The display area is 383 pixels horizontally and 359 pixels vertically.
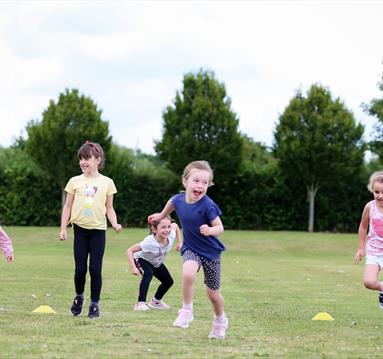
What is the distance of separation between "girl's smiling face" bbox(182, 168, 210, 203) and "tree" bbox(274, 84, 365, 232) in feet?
98.4

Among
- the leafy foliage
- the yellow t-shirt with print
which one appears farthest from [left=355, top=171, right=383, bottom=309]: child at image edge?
the leafy foliage

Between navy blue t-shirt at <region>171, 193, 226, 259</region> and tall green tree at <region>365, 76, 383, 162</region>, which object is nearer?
navy blue t-shirt at <region>171, 193, 226, 259</region>

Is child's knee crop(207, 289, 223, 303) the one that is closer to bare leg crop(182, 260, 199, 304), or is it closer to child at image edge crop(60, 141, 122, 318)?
bare leg crop(182, 260, 199, 304)

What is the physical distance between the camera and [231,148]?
125 feet

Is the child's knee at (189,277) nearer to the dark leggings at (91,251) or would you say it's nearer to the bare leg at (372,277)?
the dark leggings at (91,251)

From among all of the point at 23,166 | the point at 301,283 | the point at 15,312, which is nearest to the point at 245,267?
the point at 301,283

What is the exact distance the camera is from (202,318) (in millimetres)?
9297

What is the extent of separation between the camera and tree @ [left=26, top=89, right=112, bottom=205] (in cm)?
3725

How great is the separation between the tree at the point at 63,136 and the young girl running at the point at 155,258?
26920 mm

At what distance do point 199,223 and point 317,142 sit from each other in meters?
30.3

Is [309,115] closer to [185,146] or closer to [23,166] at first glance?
[185,146]

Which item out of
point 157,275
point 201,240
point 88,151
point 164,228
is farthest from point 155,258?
point 201,240

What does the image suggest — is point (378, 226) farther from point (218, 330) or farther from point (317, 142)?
point (317, 142)

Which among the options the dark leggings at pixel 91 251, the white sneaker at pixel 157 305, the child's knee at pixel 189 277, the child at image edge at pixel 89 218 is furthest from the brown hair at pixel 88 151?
the white sneaker at pixel 157 305
